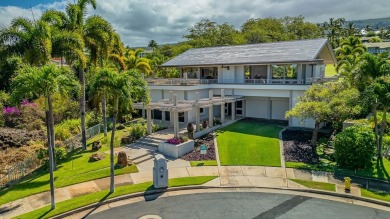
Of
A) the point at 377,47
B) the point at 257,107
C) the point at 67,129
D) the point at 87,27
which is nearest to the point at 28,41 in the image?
the point at 87,27

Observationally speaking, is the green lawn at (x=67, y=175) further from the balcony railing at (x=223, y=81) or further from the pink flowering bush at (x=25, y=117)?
the balcony railing at (x=223, y=81)

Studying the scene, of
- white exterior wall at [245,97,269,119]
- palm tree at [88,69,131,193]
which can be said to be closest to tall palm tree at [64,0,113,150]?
palm tree at [88,69,131,193]

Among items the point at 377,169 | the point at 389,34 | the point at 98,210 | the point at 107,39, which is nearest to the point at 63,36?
the point at 107,39

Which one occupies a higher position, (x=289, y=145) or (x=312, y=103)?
(x=312, y=103)

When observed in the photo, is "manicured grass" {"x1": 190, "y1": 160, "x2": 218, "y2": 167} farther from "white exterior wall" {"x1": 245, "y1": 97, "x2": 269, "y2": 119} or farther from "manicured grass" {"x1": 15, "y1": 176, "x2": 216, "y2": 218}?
"white exterior wall" {"x1": 245, "y1": 97, "x2": 269, "y2": 119}

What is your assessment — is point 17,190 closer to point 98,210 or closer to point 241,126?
point 98,210

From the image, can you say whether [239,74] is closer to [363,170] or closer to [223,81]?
[223,81]
